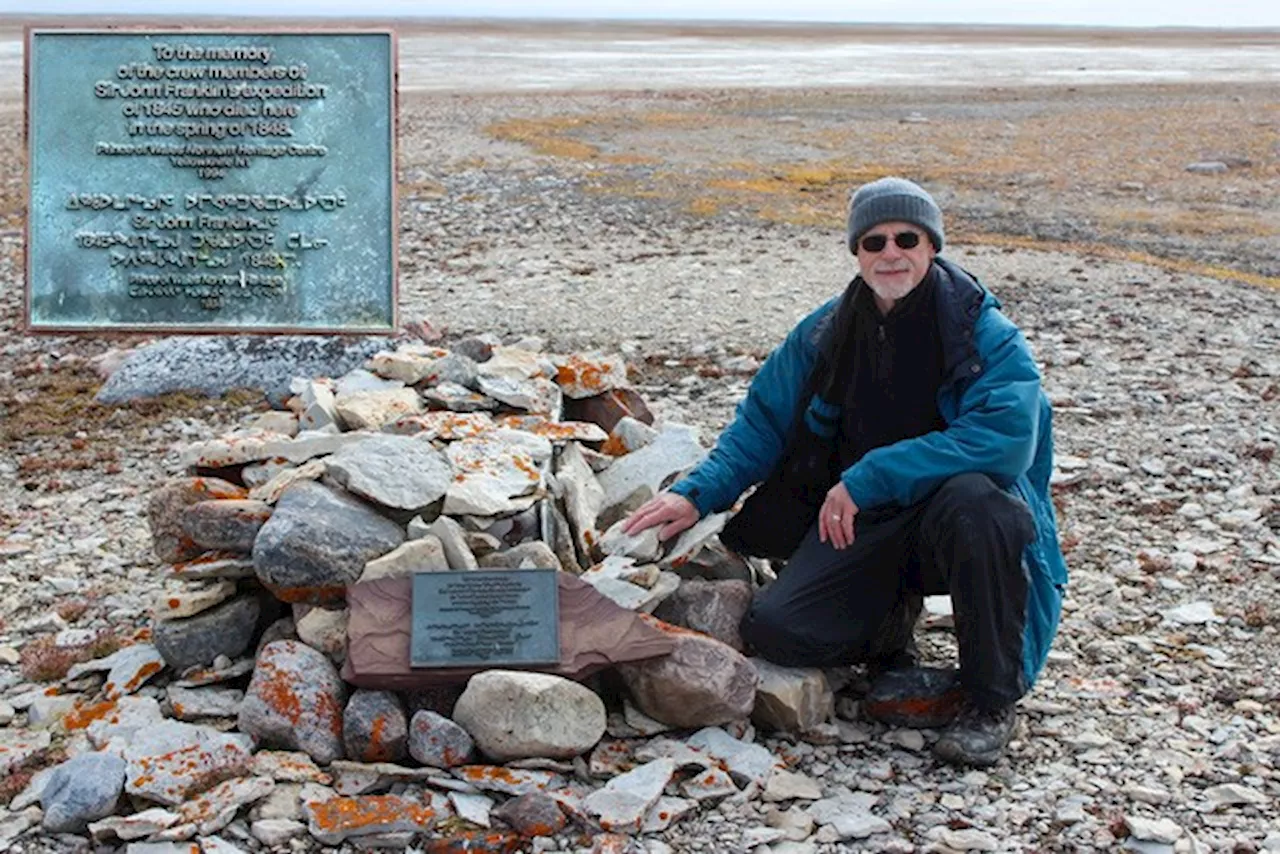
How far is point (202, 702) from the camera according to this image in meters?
5.79

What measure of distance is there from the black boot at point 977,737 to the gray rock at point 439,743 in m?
1.77

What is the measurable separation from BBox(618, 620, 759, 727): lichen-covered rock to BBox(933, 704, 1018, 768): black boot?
748 mm

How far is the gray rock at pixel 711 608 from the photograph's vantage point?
20.3 feet

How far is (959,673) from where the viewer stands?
593 cm

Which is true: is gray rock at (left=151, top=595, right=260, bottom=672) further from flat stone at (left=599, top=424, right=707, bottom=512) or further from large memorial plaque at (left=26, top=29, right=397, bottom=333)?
large memorial plaque at (left=26, top=29, right=397, bottom=333)

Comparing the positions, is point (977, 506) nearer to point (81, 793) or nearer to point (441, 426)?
point (441, 426)

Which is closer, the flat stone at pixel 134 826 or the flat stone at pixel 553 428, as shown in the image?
the flat stone at pixel 134 826

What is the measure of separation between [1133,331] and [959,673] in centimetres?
770

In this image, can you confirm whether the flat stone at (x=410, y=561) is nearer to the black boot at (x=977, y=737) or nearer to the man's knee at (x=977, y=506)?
the man's knee at (x=977, y=506)

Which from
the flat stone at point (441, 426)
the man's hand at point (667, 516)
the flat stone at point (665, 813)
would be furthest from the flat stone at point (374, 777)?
the flat stone at point (441, 426)

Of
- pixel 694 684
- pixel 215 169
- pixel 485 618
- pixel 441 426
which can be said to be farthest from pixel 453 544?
pixel 215 169

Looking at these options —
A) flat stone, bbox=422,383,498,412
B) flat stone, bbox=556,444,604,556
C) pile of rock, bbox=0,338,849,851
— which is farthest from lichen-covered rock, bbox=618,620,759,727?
flat stone, bbox=422,383,498,412

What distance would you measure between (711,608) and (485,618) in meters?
0.97

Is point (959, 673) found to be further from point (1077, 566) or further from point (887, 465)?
point (1077, 566)
